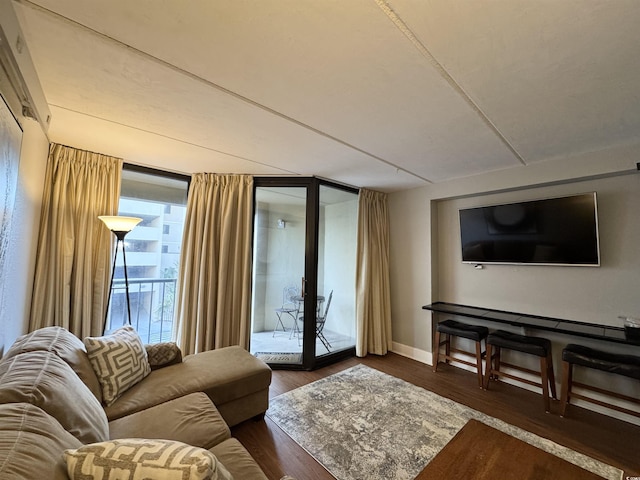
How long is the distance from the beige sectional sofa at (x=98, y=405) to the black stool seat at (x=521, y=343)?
2.35 m

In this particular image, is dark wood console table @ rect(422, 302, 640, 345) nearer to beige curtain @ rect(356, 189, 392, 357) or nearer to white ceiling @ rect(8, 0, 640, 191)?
beige curtain @ rect(356, 189, 392, 357)

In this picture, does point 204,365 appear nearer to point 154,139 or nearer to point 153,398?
point 153,398

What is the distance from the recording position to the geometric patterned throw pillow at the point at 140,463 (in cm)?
70

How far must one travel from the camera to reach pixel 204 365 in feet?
6.75

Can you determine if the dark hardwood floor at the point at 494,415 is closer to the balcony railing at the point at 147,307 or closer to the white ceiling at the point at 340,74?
the balcony railing at the point at 147,307

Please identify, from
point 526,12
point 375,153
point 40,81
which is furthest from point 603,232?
point 40,81

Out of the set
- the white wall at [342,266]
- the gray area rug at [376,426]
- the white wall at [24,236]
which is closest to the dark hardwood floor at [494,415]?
the gray area rug at [376,426]

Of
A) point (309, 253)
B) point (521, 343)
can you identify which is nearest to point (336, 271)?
point (309, 253)

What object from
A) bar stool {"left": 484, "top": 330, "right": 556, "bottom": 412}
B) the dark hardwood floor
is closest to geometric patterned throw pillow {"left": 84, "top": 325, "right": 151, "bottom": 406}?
the dark hardwood floor

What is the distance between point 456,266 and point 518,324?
3.44ft

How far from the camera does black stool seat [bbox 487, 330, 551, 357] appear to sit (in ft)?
7.82

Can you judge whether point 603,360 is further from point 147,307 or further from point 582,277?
point 147,307

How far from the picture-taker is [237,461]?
3.87ft

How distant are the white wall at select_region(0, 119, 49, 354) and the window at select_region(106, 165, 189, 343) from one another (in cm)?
67
